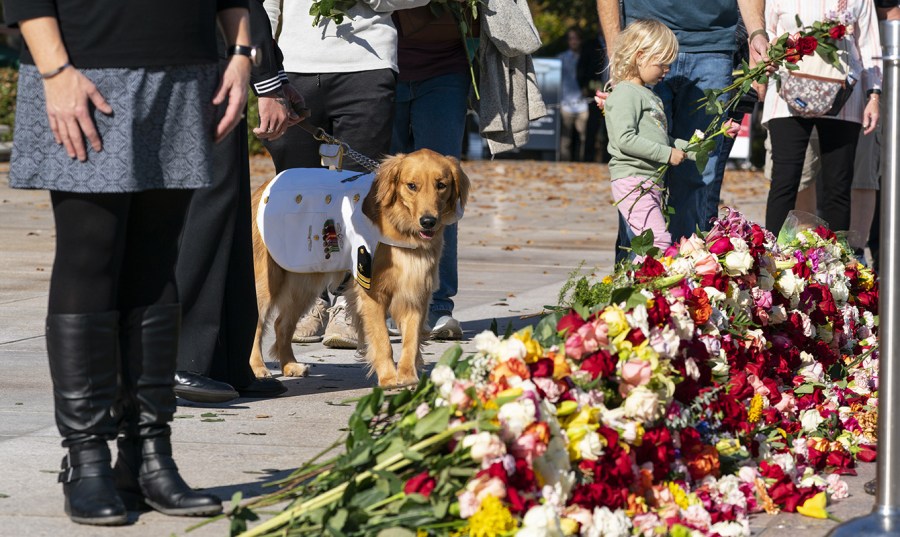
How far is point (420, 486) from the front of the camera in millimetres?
3141

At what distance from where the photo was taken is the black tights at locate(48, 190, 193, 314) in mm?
3537

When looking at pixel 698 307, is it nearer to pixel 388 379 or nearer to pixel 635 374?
pixel 635 374

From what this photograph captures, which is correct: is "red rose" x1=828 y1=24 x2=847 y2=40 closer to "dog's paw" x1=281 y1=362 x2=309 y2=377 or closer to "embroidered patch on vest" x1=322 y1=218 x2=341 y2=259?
"embroidered patch on vest" x1=322 y1=218 x2=341 y2=259

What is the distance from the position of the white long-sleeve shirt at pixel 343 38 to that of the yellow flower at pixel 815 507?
316 centimetres

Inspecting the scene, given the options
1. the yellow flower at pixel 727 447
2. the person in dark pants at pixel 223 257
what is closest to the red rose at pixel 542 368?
the yellow flower at pixel 727 447

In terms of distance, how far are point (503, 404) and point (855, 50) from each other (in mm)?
5005

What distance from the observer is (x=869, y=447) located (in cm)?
471

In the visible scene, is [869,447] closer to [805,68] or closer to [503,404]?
[503,404]

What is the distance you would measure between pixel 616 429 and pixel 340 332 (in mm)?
3608

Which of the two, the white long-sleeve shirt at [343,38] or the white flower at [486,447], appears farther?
the white long-sleeve shirt at [343,38]

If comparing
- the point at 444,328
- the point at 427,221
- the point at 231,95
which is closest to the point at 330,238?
the point at 427,221

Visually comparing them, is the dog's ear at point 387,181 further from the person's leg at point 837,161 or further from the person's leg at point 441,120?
the person's leg at point 837,161

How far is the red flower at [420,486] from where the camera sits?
3.13 metres

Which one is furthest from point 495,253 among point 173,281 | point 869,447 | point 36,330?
point 173,281
